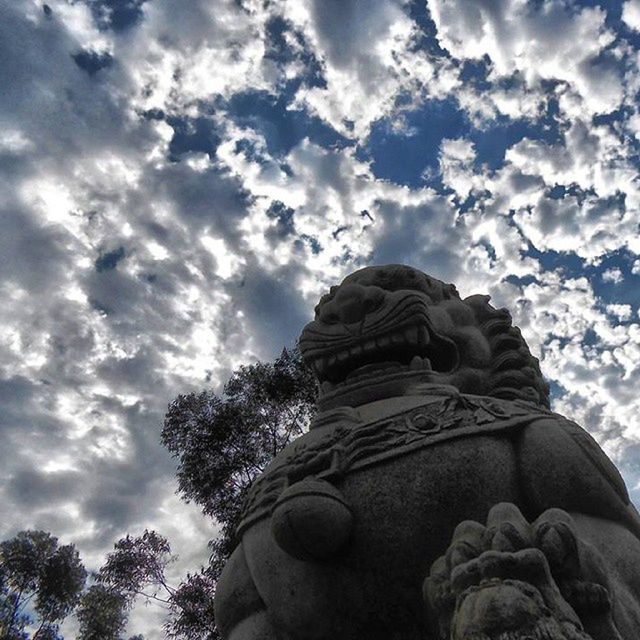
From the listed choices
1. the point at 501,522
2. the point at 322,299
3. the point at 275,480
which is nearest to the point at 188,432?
the point at 322,299

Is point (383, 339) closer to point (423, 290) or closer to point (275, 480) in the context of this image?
point (423, 290)

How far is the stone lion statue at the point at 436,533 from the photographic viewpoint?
183 cm

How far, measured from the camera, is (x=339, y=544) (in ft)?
7.67

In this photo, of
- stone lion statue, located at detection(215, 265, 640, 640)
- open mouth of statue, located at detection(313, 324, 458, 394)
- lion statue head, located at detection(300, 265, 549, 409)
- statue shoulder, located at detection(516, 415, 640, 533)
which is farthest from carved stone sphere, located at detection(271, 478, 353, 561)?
open mouth of statue, located at detection(313, 324, 458, 394)

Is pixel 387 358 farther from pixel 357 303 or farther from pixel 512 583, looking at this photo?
pixel 512 583

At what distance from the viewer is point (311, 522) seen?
228 centimetres

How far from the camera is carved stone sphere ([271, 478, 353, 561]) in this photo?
228cm

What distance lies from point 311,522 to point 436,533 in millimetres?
452

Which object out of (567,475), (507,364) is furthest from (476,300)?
(567,475)

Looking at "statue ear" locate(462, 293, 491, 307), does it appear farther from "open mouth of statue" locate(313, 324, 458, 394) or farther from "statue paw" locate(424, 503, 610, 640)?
"statue paw" locate(424, 503, 610, 640)

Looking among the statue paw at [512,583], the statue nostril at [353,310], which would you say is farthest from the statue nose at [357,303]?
the statue paw at [512,583]

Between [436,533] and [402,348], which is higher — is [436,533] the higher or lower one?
the lower one

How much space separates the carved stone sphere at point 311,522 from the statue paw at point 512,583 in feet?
1.23

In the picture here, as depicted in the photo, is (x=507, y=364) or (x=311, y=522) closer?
(x=311, y=522)
